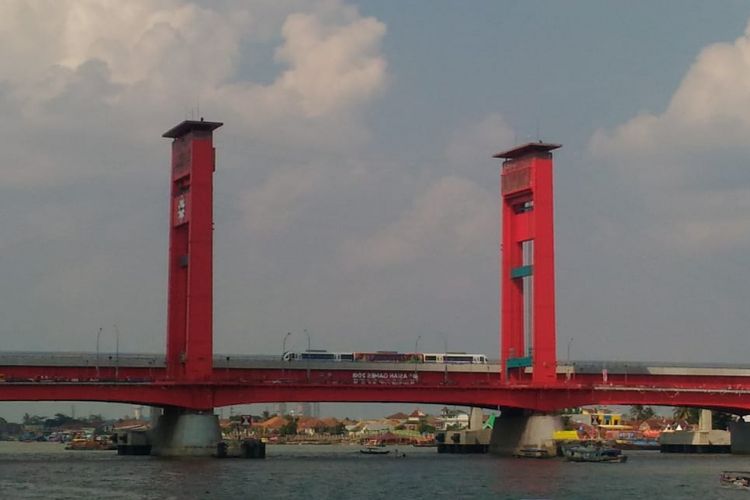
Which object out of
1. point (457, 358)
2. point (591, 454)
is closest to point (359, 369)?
point (457, 358)

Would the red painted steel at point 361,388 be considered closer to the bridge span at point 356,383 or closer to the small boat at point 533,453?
the bridge span at point 356,383

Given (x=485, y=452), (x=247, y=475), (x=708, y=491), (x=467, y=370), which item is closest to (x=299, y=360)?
(x=467, y=370)

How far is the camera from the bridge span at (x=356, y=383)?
392 feet

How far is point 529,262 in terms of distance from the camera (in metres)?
136

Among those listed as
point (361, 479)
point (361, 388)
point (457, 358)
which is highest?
point (457, 358)

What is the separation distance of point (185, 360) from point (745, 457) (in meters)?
57.1

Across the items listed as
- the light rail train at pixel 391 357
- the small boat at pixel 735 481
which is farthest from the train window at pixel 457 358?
the small boat at pixel 735 481

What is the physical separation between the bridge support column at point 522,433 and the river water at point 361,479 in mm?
5131

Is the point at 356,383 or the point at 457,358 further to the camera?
the point at 457,358

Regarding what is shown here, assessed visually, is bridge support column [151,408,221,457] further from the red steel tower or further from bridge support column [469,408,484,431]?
bridge support column [469,408,484,431]

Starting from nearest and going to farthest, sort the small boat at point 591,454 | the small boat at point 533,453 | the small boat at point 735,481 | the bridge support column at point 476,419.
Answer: the small boat at point 735,481 < the small boat at point 591,454 < the small boat at point 533,453 < the bridge support column at point 476,419

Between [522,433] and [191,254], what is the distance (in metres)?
35.9

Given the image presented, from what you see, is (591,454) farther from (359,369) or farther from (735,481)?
(735,481)

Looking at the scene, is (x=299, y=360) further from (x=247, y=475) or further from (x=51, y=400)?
(x=247, y=475)
